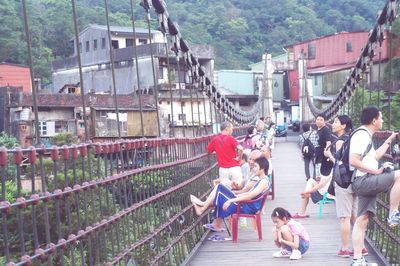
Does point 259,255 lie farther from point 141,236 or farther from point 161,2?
point 161,2

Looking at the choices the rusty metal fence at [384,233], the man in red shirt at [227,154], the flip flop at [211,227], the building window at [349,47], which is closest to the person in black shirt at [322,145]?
the man in red shirt at [227,154]

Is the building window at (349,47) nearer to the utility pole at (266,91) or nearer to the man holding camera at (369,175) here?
the utility pole at (266,91)

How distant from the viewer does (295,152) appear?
1886cm


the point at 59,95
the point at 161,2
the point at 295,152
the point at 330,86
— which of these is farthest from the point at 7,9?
the point at 330,86

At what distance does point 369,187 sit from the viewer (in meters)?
4.17

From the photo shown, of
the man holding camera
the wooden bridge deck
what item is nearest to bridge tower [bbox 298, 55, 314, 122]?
the wooden bridge deck

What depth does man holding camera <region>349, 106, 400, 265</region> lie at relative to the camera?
410cm

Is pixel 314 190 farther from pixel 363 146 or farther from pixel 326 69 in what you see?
pixel 326 69

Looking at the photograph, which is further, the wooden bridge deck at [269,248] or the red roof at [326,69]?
the red roof at [326,69]

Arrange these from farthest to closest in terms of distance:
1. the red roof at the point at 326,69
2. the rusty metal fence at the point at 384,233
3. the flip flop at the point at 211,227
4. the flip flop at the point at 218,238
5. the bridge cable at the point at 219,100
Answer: the red roof at the point at 326,69
the flip flop at the point at 211,227
the bridge cable at the point at 219,100
the flip flop at the point at 218,238
the rusty metal fence at the point at 384,233

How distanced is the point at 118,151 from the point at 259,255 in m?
2.23

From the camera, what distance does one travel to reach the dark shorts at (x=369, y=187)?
411 cm

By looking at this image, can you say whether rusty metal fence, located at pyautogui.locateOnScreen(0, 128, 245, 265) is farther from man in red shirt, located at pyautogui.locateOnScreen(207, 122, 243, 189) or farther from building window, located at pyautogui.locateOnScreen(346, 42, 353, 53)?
building window, located at pyautogui.locateOnScreen(346, 42, 353, 53)

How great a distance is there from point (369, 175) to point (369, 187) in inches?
3.0
